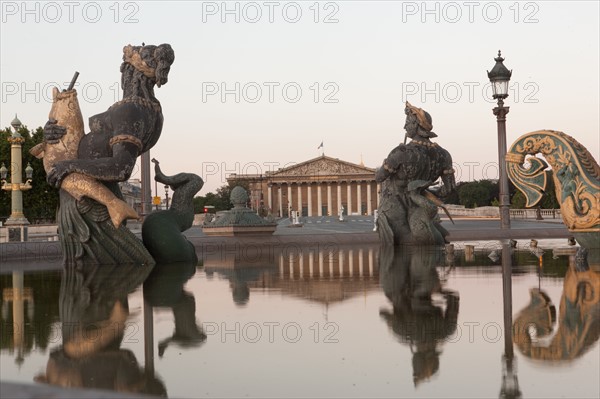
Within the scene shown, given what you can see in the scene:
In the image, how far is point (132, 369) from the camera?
3252 millimetres

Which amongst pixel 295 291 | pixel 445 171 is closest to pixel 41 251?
pixel 445 171

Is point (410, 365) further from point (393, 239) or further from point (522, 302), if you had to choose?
point (393, 239)

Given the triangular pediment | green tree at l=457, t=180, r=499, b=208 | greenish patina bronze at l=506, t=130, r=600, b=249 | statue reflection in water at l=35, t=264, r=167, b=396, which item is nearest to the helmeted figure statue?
greenish patina bronze at l=506, t=130, r=600, b=249

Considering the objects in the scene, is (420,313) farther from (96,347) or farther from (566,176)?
(566,176)

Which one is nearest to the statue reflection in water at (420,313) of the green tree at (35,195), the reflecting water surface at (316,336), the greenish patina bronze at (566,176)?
the reflecting water surface at (316,336)

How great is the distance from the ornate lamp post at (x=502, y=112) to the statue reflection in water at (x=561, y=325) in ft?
41.3

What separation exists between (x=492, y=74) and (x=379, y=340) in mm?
14993

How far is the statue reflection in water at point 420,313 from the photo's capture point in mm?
3360

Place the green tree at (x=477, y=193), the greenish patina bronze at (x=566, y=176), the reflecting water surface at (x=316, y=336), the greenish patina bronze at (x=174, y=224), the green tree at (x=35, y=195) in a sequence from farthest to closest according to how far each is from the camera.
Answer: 1. the green tree at (x=477, y=193)
2. the green tree at (x=35, y=195)
3. the greenish patina bronze at (x=174, y=224)
4. the greenish patina bronze at (x=566, y=176)
5. the reflecting water surface at (x=316, y=336)

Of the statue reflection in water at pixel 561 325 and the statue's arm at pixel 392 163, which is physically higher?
the statue's arm at pixel 392 163

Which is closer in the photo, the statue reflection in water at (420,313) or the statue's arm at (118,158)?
the statue reflection in water at (420,313)

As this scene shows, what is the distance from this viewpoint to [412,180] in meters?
13.9

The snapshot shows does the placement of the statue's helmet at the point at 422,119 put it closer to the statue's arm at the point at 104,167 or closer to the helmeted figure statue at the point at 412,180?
the helmeted figure statue at the point at 412,180

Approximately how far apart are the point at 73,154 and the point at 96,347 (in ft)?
21.7
